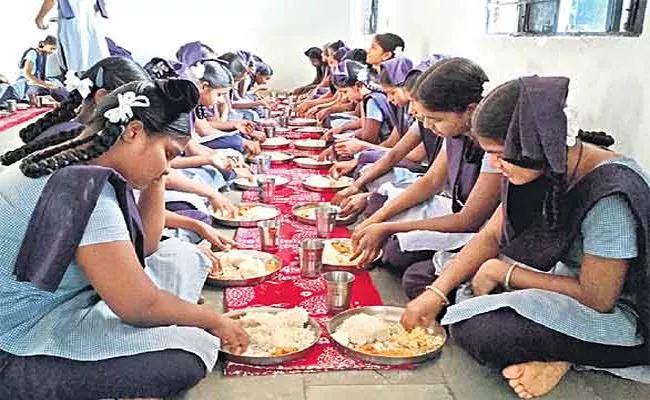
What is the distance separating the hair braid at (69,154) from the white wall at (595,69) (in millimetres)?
1396

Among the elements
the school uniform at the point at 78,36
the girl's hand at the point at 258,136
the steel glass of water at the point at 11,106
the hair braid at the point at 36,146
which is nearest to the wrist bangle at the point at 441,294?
the hair braid at the point at 36,146

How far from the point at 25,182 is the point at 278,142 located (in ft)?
10.9

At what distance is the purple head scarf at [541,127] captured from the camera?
1.47m

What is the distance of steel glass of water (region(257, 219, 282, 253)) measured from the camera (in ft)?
8.11

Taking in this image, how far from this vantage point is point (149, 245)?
1847mm

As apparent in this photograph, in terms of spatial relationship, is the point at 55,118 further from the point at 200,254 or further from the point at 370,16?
the point at 370,16

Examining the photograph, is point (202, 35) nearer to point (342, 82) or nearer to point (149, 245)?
point (342, 82)

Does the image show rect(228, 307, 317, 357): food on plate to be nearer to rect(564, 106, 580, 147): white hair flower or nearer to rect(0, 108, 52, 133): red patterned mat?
rect(564, 106, 580, 147): white hair flower

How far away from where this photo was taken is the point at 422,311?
1.75 meters

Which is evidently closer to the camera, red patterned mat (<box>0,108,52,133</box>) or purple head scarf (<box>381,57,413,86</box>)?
purple head scarf (<box>381,57,413,86</box>)

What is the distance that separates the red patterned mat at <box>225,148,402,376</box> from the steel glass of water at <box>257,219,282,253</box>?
37 mm

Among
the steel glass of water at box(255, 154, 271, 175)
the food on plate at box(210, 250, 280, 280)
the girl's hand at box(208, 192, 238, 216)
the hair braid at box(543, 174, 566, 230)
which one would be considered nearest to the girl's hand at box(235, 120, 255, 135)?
the steel glass of water at box(255, 154, 271, 175)

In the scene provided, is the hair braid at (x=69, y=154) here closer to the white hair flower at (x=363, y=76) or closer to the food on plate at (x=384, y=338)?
the food on plate at (x=384, y=338)

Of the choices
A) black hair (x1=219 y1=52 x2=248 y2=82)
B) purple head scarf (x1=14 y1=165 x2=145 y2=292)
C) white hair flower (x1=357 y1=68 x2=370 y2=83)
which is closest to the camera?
purple head scarf (x1=14 y1=165 x2=145 y2=292)
